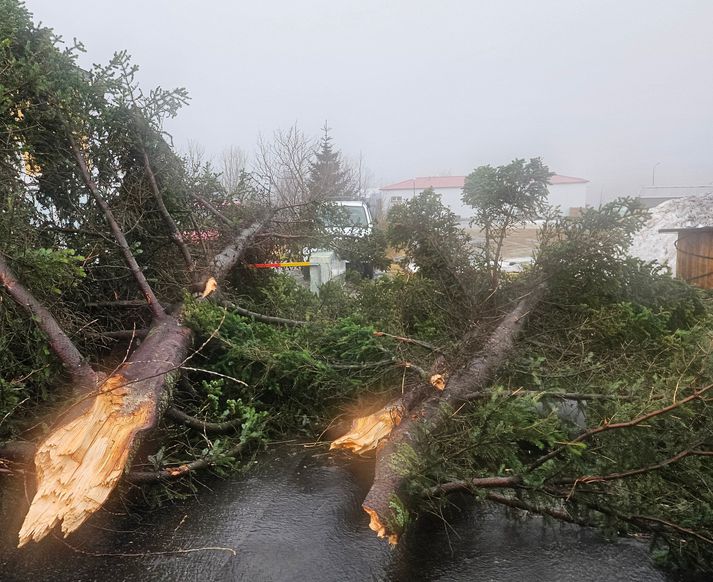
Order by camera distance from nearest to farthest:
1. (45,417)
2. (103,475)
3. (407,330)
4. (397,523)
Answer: (397,523) → (103,475) → (45,417) → (407,330)

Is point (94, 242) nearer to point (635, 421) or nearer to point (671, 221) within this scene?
point (635, 421)

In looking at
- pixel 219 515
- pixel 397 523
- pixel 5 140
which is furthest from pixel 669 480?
pixel 5 140

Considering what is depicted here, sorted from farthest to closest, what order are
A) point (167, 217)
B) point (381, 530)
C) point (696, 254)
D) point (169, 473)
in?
point (696, 254) < point (167, 217) < point (169, 473) < point (381, 530)

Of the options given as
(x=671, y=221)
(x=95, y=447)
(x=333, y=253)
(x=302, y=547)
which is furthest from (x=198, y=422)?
(x=671, y=221)

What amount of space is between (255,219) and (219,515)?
367 centimetres

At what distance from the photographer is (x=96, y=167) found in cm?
429

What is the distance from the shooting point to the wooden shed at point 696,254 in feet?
24.4

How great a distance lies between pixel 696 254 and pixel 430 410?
648cm

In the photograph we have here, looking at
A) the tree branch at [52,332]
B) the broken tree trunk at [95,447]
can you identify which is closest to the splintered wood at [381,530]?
the broken tree trunk at [95,447]

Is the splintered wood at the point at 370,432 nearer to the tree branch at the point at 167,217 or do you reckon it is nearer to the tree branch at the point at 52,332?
the tree branch at the point at 52,332

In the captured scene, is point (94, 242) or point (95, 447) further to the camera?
point (94, 242)

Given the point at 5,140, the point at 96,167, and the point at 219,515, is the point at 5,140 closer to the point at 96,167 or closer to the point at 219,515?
the point at 96,167

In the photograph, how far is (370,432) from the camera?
10.1 ft

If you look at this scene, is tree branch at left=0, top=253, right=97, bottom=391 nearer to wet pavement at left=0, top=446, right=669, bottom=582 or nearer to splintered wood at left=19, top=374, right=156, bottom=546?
splintered wood at left=19, top=374, right=156, bottom=546
